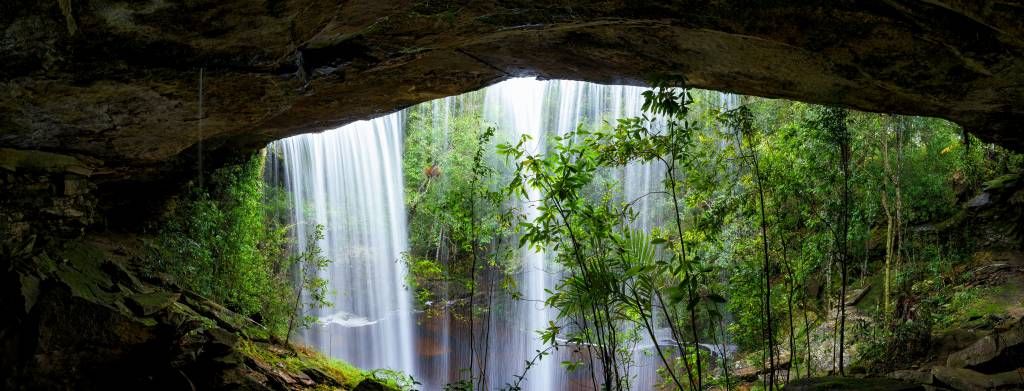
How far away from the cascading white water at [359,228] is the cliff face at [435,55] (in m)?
7.71

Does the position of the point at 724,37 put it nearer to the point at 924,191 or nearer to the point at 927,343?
the point at 927,343

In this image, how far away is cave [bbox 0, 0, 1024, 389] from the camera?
394cm

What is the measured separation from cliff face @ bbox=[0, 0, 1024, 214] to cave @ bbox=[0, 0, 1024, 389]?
0.02 meters

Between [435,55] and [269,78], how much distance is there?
161 centimetres

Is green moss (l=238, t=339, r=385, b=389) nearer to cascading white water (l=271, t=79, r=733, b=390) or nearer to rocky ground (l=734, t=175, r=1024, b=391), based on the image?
rocky ground (l=734, t=175, r=1024, b=391)

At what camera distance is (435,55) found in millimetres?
5930

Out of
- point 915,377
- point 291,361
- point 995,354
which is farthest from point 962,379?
point 291,361

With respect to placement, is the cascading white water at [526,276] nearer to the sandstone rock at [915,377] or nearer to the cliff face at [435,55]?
the sandstone rock at [915,377]

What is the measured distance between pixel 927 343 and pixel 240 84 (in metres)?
7.77

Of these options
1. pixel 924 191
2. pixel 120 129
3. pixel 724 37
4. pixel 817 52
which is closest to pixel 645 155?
pixel 724 37

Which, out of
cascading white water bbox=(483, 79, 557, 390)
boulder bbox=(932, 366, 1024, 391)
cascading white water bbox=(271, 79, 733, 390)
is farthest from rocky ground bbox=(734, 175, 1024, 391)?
cascading white water bbox=(483, 79, 557, 390)

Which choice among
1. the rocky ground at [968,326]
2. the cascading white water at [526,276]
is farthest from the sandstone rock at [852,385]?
the cascading white water at [526,276]

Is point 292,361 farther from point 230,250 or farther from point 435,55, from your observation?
point 435,55

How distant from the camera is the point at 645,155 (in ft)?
16.5
